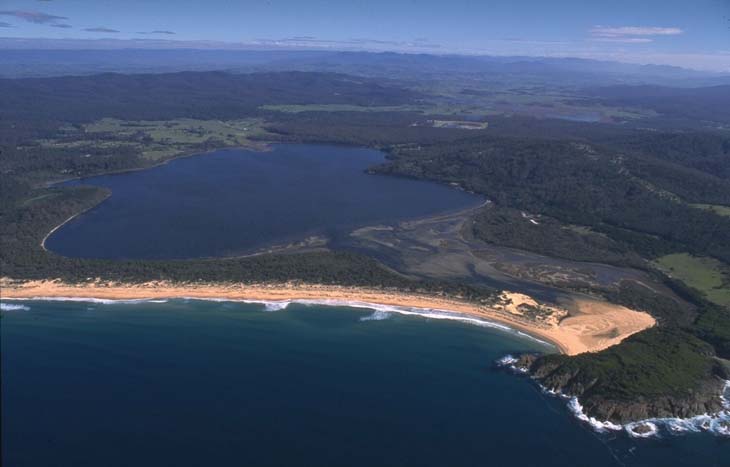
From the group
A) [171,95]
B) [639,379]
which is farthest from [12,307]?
[171,95]

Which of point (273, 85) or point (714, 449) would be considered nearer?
point (714, 449)

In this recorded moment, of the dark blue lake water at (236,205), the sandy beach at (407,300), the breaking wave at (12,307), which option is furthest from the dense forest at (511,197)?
the breaking wave at (12,307)

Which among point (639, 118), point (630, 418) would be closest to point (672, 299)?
point (630, 418)

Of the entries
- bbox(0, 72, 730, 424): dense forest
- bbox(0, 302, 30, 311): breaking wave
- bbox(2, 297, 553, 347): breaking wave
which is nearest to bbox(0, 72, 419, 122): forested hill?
bbox(0, 72, 730, 424): dense forest

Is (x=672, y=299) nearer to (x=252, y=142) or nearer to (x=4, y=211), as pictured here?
(x=4, y=211)

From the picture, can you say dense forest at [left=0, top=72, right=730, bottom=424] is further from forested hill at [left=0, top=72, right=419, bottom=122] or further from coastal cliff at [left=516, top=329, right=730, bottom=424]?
forested hill at [left=0, top=72, right=419, bottom=122]
